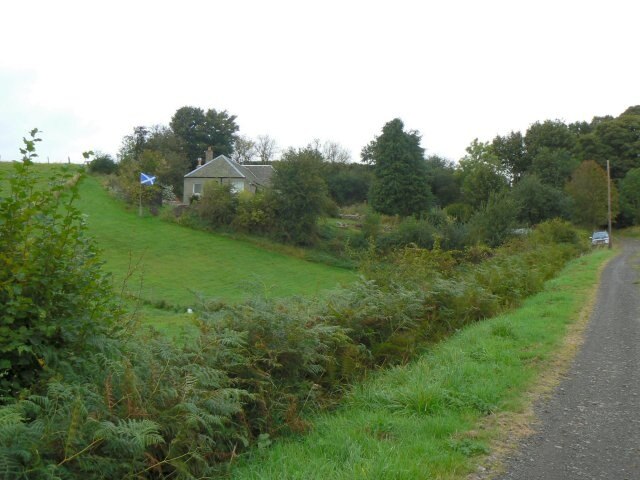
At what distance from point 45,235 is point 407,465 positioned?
3702 millimetres

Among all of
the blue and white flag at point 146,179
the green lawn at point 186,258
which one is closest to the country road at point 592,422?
the green lawn at point 186,258

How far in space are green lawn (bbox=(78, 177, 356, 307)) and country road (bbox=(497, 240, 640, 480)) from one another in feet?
81.6

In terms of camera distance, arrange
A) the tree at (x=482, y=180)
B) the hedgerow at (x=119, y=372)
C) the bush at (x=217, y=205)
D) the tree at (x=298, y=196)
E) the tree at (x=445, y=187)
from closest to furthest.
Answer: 1. the hedgerow at (x=119, y=372)
2. the tree at (x=298, y=196)
3. the bush at (x=217, y=205)
4. the tree at (x=482, y=180)
5. the tree at (x=445, y=187)

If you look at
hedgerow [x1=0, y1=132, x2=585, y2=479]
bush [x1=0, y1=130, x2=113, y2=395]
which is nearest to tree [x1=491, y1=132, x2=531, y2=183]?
hedgerow [x1=0, y1=132, x2=585, y2=479]

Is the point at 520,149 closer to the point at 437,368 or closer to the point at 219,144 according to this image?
the point at 219,144

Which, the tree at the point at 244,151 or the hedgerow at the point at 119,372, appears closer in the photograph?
the hedgerow at the point at 119,372

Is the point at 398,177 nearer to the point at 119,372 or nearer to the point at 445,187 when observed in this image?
the point at 445,187

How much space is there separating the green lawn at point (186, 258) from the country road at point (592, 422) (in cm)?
2487

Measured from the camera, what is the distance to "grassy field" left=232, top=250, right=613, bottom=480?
172 inches

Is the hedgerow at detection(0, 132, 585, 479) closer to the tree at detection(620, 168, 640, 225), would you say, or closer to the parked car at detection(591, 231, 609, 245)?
the parked car at detection(591, 231, 609, 245)

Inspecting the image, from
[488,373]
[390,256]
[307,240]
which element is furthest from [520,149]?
[488,373]

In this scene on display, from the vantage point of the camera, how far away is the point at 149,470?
4.18 metres

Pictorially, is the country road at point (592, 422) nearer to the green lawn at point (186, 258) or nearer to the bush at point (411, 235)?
the green lawn at point (186, 258)

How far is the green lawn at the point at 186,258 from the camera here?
3528 centimetres
